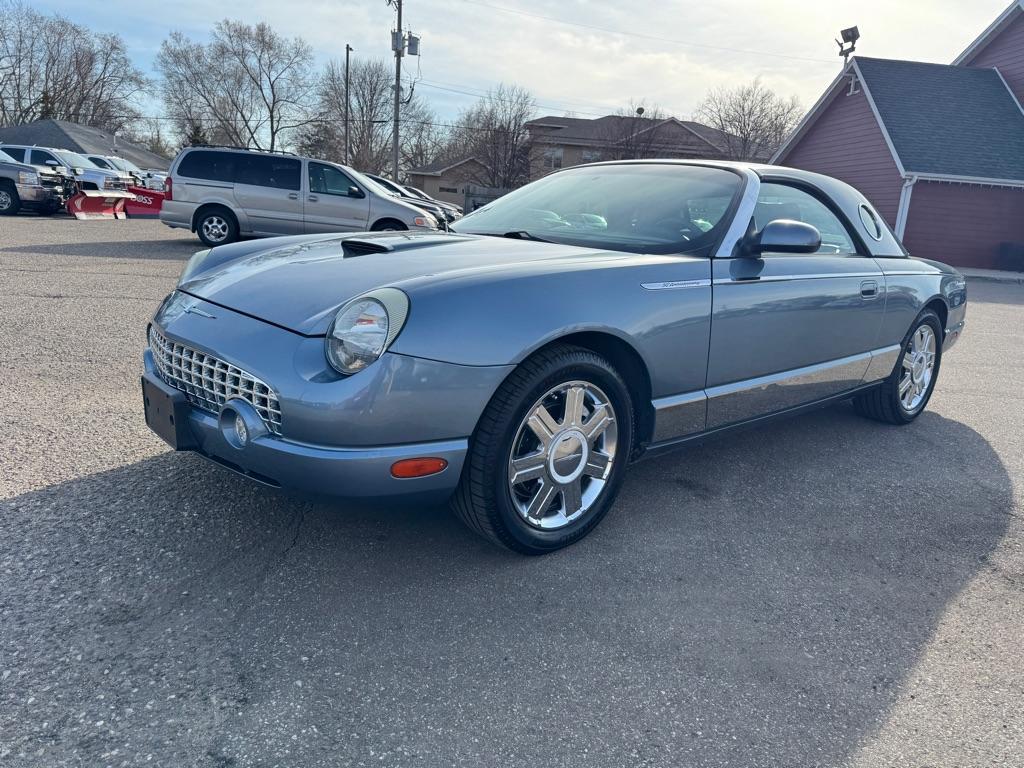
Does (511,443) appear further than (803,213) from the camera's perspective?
No

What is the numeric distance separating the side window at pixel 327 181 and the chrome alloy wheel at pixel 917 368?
974 centimetres

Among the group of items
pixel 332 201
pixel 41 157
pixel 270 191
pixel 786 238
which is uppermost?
pixel 41 157

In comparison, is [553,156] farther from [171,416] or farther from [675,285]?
[171,416]

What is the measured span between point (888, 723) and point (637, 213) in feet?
7.58

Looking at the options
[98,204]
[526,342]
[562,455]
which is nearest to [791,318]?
[562,455]

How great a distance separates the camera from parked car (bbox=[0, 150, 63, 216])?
17406 mm

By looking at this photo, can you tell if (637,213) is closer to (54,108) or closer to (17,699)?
(17,699)

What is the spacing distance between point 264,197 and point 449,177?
44.2m

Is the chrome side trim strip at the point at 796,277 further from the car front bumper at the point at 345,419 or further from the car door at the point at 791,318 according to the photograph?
the car front bumper at the point at 345,419

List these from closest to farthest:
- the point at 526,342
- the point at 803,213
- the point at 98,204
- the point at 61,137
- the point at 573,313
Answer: the point at 526,342, the point at 573,313, the point at 803,213, the point at 98,204, the point at 61,137

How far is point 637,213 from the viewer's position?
3475mm

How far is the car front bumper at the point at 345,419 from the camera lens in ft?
7.28

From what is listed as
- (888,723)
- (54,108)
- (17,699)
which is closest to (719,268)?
(888,723)

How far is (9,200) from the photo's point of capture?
17609mm
